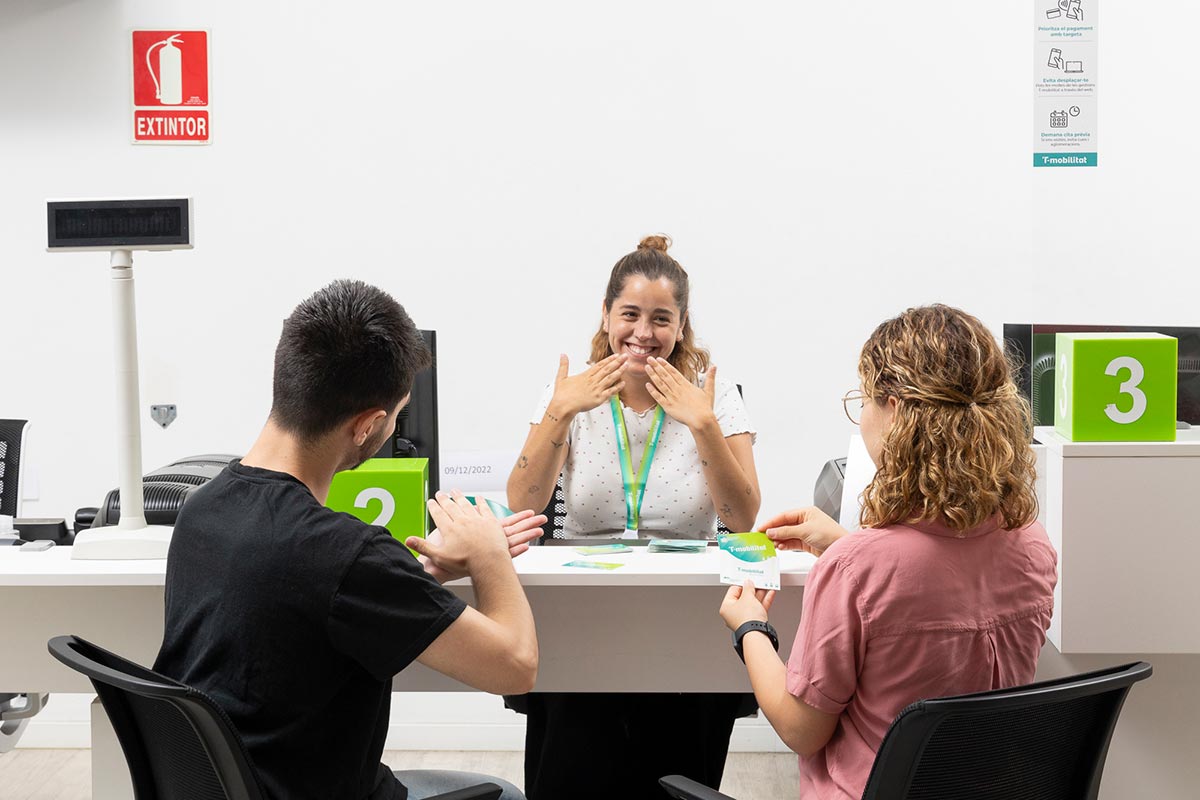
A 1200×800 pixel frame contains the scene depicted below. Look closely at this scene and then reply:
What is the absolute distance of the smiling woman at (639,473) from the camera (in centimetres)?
246

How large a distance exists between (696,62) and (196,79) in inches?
68.2

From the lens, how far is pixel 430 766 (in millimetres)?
3861

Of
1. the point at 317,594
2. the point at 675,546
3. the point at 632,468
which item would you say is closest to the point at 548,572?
the point at 675,546

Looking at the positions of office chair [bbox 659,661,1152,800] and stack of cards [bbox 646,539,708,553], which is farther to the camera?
stack of cards [bbox 646,539,708,553]

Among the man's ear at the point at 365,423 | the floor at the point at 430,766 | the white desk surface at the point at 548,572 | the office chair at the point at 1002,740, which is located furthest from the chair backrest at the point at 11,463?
the office chair at the point at 1002,740

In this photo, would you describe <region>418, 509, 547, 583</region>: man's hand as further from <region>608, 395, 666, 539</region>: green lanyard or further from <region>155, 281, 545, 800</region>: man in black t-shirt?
<region>608, 395, 666, 539</region>: green lanyard

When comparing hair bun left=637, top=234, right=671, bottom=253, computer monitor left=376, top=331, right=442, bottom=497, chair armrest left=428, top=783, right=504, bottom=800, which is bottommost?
chair armrest left=428, top=783, right=504, bottom=800

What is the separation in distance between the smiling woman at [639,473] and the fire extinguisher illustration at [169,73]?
6.52ft

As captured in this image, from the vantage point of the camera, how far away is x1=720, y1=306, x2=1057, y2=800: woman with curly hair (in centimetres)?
149

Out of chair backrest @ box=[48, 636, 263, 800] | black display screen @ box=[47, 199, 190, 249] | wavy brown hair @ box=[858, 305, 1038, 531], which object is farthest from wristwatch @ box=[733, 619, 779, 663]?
black display screen @ box=[47, 199, 190, 249]

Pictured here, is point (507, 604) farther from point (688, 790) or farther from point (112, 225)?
point (112, 225)

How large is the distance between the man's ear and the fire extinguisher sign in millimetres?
2820

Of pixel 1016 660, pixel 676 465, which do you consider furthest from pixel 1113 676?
pixel 676 465

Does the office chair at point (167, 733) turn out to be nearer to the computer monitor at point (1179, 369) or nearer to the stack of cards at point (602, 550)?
the stack of cards at point (602, 550)
